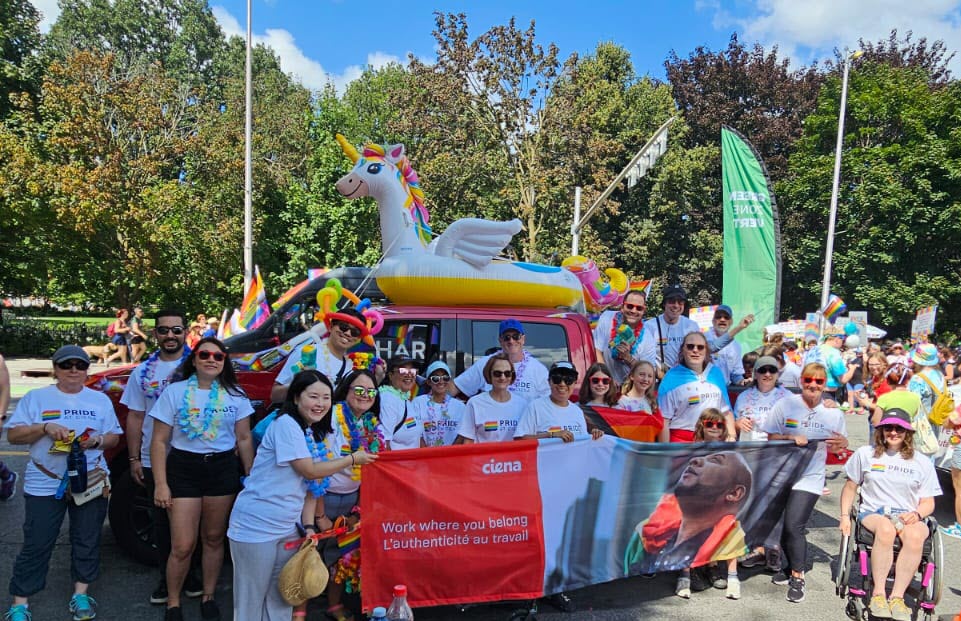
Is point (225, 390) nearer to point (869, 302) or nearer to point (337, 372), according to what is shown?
point (337, 372)

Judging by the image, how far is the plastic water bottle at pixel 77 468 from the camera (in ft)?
12.5

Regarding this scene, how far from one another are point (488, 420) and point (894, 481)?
2691 mm

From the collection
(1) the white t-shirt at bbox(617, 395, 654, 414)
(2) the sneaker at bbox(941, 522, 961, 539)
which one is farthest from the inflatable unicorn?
(2) the sneaker at bbox(941, 522, 961, 539)

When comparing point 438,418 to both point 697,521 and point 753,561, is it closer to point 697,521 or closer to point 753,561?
point 697,521

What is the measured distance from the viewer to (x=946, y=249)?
95.1ft

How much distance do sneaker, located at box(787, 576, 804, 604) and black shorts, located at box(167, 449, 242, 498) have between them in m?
3.88

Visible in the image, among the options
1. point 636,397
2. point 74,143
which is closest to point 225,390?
point 636,397

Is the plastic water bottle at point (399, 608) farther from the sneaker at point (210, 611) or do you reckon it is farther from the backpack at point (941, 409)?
the backpack at point (941, 409)

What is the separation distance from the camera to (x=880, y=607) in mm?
4105

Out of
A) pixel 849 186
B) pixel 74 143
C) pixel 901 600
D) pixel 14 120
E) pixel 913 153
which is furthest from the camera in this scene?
pixel 849 186

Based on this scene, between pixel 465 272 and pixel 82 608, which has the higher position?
pixel 465 272

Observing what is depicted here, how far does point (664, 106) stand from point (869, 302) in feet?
42.6

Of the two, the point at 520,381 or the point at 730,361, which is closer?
the point at 520,381

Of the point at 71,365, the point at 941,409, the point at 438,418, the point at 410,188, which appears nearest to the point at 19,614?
the point at 71,365
